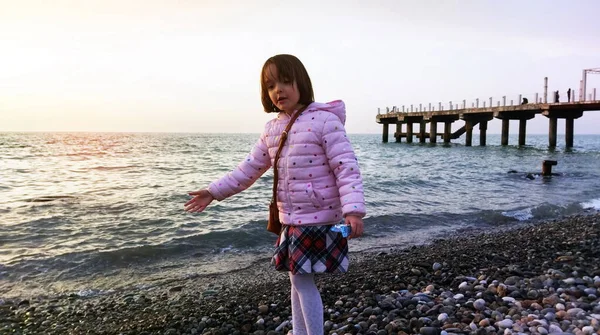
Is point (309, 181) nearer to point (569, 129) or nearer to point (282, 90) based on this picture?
point (282, 90)

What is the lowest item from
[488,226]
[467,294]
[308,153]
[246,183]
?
[488,226]

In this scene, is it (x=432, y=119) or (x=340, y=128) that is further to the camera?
(x=432, y=119)

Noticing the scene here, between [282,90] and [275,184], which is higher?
[282,90]

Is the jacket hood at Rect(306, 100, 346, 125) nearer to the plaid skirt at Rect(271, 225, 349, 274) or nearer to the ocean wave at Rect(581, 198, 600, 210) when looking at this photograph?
the plaid skirt at Rect(271, 225, 349, 274)

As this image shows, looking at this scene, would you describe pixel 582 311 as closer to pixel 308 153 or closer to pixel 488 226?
pixel 308 153

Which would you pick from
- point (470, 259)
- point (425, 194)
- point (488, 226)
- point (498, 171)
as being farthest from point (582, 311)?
point (498, 171)

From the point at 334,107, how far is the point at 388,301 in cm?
193

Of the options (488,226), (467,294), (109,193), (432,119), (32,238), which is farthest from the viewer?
(432,119)

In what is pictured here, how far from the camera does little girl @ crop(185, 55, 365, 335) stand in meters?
2.30

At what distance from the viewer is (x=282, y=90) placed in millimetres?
2396

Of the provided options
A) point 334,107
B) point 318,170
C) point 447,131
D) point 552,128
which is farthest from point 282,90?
point 447,131

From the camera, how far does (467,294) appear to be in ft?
12.2

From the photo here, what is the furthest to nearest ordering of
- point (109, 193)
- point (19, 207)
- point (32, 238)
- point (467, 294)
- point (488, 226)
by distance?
point (109, 193) < point (19, 207) < point (488, 226) < point (32, 238) < point (467, 294)

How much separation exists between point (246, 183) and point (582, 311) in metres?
2.54
